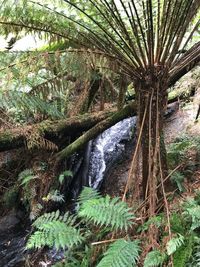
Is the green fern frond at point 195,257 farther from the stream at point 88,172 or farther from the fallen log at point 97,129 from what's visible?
the fallen log at point 97,129

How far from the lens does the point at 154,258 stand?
8.93ft

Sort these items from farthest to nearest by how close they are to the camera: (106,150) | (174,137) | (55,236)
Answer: (106,150)
(174,137)
(55,236)

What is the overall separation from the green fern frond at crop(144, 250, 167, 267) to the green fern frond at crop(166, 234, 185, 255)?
102 mm

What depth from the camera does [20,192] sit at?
488 cm

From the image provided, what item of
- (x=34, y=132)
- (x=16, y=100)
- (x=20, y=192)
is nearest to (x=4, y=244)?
(x=20, y=192)

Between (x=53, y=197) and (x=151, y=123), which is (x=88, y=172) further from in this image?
(x=151, y=123)

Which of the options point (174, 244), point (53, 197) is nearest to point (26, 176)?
point (53, 197)

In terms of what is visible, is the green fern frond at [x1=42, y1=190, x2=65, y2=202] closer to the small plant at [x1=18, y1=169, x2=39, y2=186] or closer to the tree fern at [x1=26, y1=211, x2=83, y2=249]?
the small plant at [x1=18, y1=169, x2=39, y2=186]

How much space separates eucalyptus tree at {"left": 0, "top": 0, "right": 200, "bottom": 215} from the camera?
349 centimetres

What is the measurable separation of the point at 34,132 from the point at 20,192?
2.85 ft

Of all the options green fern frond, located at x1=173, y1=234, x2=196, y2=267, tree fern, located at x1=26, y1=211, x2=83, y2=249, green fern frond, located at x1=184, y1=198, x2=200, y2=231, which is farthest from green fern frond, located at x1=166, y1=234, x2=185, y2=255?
tree fern, located at x1=26, y1=211, x2=83, y2=249

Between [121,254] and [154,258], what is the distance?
10.2 inches

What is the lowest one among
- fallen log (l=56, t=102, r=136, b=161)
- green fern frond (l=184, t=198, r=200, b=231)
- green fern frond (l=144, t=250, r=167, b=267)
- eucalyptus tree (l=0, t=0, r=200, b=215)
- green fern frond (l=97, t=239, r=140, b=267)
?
green fern frond (l=144, t=250, r=167, b=267)

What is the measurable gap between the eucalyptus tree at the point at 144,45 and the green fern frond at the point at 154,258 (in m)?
0.62
